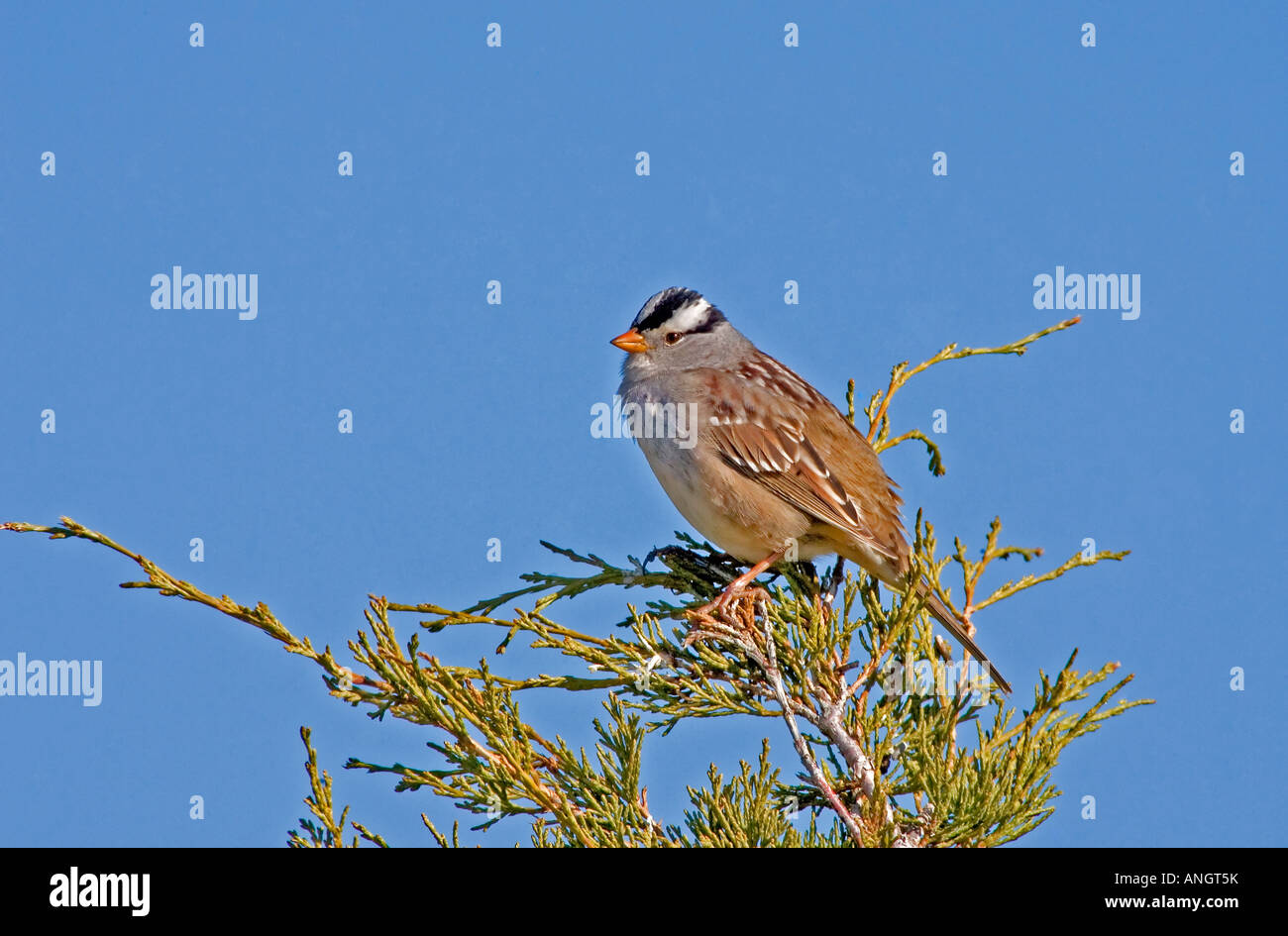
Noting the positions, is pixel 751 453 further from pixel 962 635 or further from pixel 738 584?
pixel 962 635

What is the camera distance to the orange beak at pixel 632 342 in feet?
20.6

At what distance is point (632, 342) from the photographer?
630 centimetres

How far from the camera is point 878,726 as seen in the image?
4492mm

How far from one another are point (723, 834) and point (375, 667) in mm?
1249

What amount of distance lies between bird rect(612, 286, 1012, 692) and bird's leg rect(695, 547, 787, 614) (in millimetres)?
11

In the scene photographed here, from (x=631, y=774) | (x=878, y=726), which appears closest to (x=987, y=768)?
(x=878, y=726)

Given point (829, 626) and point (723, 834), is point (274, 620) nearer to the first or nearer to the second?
point (723, 834)

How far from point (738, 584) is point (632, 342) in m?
1.73

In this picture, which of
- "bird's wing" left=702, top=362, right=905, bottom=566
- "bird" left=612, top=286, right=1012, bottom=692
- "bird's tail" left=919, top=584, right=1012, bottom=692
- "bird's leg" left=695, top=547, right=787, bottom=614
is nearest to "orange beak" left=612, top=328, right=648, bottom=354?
"bird" left=612, top=286, right=1012, bottom=692

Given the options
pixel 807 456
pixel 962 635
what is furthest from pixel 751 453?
pixel 962 635

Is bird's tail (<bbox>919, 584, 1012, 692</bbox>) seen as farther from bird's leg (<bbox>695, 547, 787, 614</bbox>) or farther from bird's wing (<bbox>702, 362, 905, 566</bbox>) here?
bird's leg (<bbox>695, 547, 787, 614</bbox>)

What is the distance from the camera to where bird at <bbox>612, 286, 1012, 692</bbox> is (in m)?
5.48
